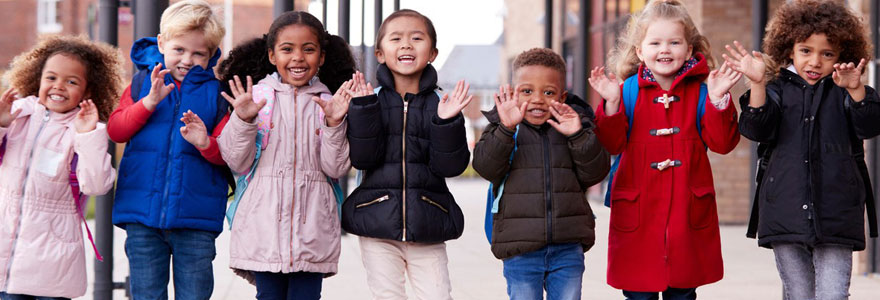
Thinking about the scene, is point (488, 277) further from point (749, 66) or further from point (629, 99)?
point (749, 66)

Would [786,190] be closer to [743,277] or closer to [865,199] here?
[865,199]

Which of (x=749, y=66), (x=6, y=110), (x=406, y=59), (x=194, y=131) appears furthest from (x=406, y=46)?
(x=6, y=110)

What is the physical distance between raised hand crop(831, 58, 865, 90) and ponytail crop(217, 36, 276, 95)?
2326mm

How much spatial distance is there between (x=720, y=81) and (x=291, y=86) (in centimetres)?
173

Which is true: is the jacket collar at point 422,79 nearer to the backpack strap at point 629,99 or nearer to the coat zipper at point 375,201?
the coat zipper at point 375,201

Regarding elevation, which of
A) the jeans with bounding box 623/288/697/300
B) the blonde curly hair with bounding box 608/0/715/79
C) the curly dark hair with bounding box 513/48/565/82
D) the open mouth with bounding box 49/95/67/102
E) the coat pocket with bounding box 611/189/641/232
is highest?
the blonde curly hair with bounding box 608/0/715/79

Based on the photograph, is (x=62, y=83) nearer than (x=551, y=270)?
No

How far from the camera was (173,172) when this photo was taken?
179 inches

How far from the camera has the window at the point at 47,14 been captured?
3912cm

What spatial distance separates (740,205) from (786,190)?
9681 millimetres

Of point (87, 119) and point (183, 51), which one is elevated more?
point (183, 51)

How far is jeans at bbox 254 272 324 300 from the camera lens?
463 cm

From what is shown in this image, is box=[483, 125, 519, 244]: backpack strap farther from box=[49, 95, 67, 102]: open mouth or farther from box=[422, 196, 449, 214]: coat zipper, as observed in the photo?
box=[49, 95, 67, 102]: open mouth

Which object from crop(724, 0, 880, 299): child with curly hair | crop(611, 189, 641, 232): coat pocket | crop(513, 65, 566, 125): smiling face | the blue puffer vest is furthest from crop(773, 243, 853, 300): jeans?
the blue puffer vest
